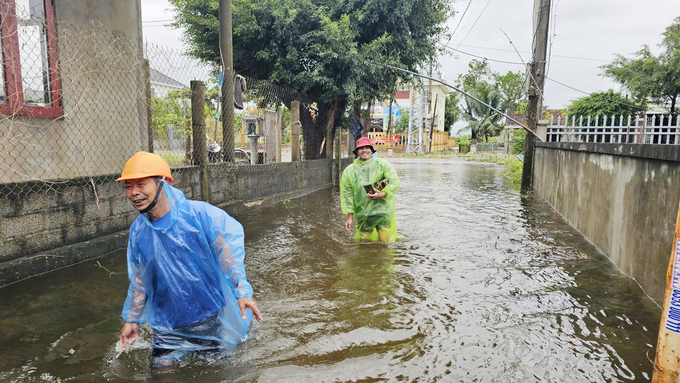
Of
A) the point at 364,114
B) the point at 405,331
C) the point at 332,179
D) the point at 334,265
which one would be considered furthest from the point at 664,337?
the point at 364,114

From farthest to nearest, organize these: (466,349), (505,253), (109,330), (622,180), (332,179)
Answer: (332,179), (505,253), (622,180), (109,330), (466,349)

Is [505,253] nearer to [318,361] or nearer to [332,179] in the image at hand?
[318,361]

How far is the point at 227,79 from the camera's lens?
25.4ft

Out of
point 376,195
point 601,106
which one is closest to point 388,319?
point 376,195

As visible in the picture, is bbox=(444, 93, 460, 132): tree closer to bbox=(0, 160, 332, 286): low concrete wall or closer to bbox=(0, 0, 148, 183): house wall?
bbox=(0, 0, 148, 183): house wall

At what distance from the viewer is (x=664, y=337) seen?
2.25 meters

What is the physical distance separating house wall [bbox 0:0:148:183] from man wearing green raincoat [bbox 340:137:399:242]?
116 inches

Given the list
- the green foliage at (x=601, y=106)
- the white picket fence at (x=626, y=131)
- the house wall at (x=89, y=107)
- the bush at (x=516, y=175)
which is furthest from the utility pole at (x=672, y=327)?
the green foliage at (x=601, y=106)

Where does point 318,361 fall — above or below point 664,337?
below

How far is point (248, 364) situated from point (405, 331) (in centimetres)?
126

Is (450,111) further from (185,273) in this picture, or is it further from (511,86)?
(185,273)

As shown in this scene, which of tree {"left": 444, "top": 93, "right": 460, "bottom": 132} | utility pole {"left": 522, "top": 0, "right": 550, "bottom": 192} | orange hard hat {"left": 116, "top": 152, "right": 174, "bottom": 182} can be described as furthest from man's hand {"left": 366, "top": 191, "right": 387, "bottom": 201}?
→ tree {"left": 444, "top": 93, "right": 460, "bottom": 132}

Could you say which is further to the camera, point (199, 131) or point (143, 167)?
point (199, 131)

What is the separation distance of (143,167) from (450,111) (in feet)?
171
